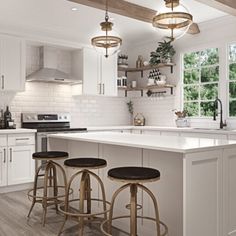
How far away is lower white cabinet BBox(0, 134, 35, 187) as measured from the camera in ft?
15.1

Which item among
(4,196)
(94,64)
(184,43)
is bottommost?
(4,196)

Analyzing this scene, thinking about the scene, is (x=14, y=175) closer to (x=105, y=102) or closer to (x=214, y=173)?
(x=105, y=102)

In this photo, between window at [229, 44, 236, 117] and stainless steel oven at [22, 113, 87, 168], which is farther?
window at [229, 44, 236, 117]

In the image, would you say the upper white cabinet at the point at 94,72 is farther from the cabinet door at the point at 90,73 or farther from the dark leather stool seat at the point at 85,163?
the dark leather stool seat at the point at 85,163

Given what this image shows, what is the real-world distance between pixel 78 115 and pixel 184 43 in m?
2.54

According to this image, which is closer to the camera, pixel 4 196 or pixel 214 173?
pixel 214 173

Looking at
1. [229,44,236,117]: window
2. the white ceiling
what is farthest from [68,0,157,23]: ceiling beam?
[229,44,236,117]: window

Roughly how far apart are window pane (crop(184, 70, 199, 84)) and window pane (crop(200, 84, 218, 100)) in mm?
211

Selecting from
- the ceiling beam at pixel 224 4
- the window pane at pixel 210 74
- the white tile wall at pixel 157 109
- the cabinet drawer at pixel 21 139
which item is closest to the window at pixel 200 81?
the window pane at pixel 210 74

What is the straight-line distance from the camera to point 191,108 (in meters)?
5.84

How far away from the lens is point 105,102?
6598 millimetres

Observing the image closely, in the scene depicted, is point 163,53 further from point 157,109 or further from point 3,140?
point 3,140

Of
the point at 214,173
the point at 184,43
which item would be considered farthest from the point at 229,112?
the point at 214,173

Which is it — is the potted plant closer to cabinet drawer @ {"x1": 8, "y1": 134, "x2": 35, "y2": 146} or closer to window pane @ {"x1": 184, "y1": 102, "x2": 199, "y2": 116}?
window pane @ {"x1": 184, "y1": 102, "x2": 199, "y2": 116}
